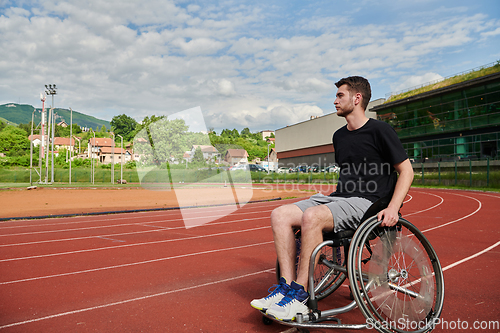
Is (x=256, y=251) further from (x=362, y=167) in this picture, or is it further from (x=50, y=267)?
(x=362, y=167)

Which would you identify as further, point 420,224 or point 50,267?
point 420,224

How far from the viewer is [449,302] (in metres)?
3.34

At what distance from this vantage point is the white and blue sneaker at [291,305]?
2410 mm

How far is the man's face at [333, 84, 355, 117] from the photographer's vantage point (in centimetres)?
284

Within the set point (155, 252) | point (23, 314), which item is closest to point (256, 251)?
point (155, 252)

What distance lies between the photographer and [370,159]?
2.73 metres

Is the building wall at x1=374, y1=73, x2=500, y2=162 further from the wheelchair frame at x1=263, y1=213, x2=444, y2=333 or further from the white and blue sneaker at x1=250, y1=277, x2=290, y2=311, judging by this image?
the white and blue sneaker at x1=250, y1=277, x2=290, y2=311

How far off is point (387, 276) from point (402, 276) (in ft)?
0.42

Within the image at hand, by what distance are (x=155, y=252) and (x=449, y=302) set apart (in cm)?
431

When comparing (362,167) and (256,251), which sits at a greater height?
(362,167)

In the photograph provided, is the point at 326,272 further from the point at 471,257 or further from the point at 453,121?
the point at 453,121

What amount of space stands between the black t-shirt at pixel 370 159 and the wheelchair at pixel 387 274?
16 cm

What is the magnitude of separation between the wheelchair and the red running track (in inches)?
13.3

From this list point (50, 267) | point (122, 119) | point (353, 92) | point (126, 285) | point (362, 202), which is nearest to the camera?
point (362, 202)
